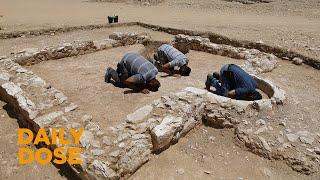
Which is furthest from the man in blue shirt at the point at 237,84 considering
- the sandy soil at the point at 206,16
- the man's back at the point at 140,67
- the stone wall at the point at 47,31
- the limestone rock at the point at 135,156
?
the stone wall at the point at 47,31

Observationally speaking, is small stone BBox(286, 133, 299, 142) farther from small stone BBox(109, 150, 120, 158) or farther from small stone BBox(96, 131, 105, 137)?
small stone BBox(96, 131, 105, 137)

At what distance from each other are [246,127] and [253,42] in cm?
637

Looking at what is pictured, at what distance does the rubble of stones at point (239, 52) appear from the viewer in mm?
9656

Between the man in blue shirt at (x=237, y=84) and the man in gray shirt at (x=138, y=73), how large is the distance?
1596 mm

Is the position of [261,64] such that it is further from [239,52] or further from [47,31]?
[47,31]

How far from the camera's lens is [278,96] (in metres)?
6.83

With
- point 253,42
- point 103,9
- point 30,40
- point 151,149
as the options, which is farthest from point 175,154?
point 103,9

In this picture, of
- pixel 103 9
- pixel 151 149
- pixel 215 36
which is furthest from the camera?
pixel 103 9

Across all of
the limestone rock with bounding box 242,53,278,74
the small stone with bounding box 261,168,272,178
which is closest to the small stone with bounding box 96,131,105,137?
the small stone with bounding box 261,168,272,178

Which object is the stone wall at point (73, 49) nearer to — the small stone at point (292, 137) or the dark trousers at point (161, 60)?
the dark trousers at point (161, 60)

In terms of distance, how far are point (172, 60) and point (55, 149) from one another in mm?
4580

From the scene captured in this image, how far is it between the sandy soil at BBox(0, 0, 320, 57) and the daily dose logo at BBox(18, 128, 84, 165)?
834 cm

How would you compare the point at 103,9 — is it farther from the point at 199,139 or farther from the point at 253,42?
the point at 199,139

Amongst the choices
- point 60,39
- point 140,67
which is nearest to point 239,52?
point 140,67
